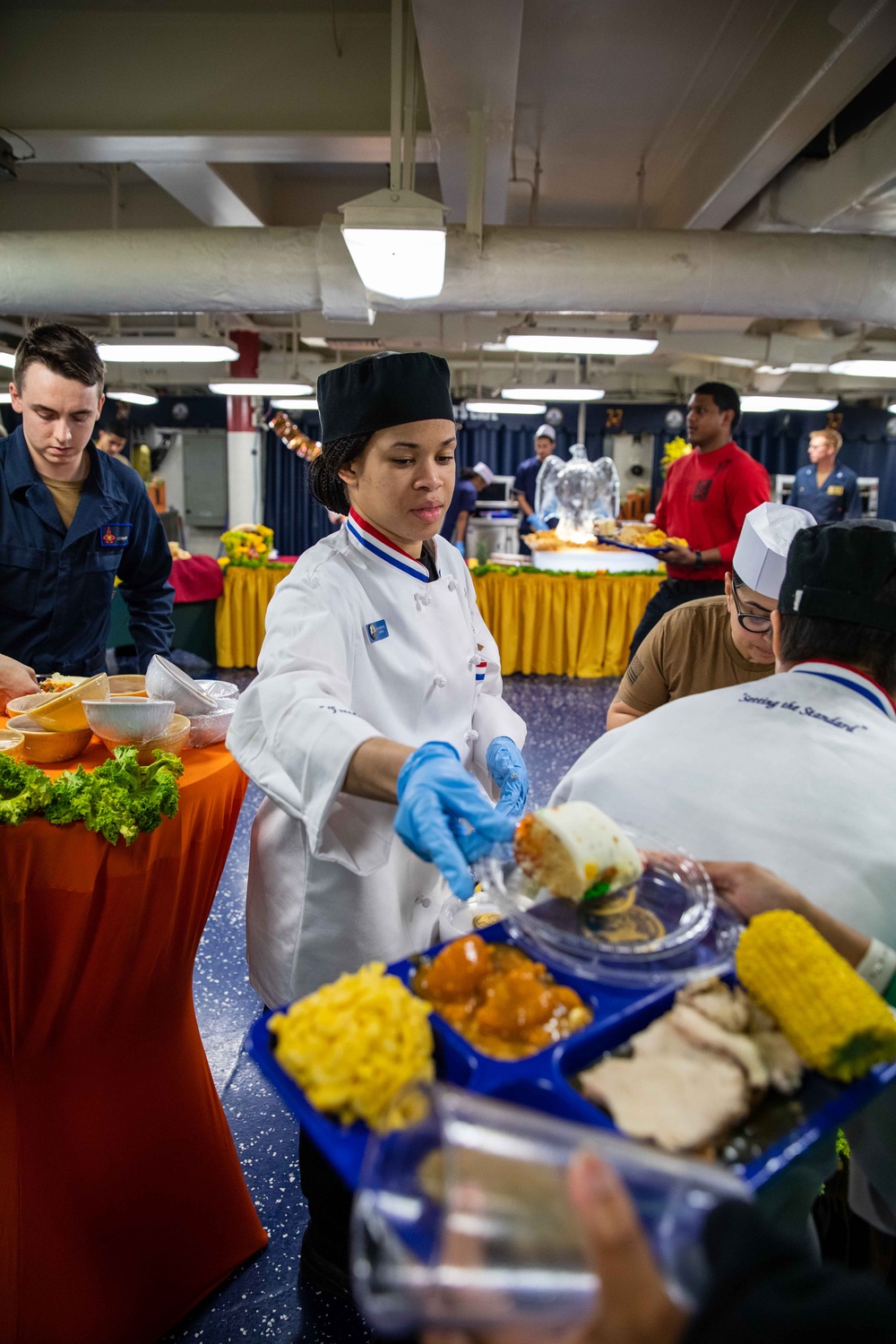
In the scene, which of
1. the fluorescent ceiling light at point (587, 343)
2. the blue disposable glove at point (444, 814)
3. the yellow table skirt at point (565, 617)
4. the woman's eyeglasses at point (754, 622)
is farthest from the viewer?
the yellow table skirt at point (565, 617)

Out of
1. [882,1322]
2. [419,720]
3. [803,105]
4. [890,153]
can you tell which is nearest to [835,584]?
[419,720]

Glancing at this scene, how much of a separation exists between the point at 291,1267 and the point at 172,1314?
26 centimetres

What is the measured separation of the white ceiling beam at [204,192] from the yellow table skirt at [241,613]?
281cm

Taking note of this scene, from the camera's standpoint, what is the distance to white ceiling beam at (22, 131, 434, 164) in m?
4.50

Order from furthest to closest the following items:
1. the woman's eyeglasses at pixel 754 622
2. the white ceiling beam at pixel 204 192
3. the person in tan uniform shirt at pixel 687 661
Answer: the white ceiling beam at pixel 204 192, the person in tan uniform shirt at pixel 687 661, the woman's eyeglasses at pixel 754 622

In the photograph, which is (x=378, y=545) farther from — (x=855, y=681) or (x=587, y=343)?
(x=587, y=343)

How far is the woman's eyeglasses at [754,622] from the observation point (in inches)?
76.2

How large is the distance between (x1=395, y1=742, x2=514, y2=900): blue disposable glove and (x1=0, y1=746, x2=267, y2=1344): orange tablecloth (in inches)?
27.8

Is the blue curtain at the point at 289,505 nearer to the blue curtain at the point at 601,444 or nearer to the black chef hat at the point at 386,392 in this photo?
the blue curtain at the point at 601,444

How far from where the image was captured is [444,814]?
1.04 m

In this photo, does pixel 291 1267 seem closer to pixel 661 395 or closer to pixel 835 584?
pixel 835 584

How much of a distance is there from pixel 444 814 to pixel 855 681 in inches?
26.3

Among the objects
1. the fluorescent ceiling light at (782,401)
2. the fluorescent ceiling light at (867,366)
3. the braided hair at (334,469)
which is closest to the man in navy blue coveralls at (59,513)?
the braided hair at (334,469)

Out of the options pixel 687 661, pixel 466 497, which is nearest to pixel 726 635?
pixel 687 661
